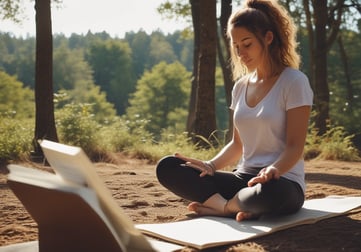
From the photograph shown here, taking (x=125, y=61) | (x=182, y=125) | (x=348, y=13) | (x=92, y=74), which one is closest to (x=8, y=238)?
(x=348, y=13)

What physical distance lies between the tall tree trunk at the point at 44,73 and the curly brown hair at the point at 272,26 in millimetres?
4942

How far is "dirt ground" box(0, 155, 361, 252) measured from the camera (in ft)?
9.25

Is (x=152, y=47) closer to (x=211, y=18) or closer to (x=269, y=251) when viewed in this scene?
(x=211, y=18)

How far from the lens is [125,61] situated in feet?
198

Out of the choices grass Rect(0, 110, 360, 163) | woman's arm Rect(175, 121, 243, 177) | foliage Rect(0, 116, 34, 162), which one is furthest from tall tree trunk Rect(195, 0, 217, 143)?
woman's arm Rect(175, 121, 243, 177)

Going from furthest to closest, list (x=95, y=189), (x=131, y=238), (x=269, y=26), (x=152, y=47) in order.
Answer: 1. (x=152, y=47)
2. (x=269, y=26)
3. (x=131, y=238)
4. (x=95, y=189)

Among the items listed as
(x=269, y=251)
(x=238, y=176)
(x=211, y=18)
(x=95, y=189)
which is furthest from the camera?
(x=211, y=18)

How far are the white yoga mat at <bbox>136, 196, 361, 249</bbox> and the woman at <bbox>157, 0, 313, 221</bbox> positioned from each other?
0.08 meters

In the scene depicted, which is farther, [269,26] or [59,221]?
[269,26]

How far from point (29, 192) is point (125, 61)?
193 feet

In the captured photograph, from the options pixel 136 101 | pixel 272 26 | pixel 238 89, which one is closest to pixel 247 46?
pixel 272 26

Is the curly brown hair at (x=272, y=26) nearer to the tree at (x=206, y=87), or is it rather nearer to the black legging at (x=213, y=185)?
the black legging at (x=213, y=185)

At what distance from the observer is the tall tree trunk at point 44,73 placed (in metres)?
7.93

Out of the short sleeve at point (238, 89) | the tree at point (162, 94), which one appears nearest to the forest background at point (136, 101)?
the tree at point (162, 94)
